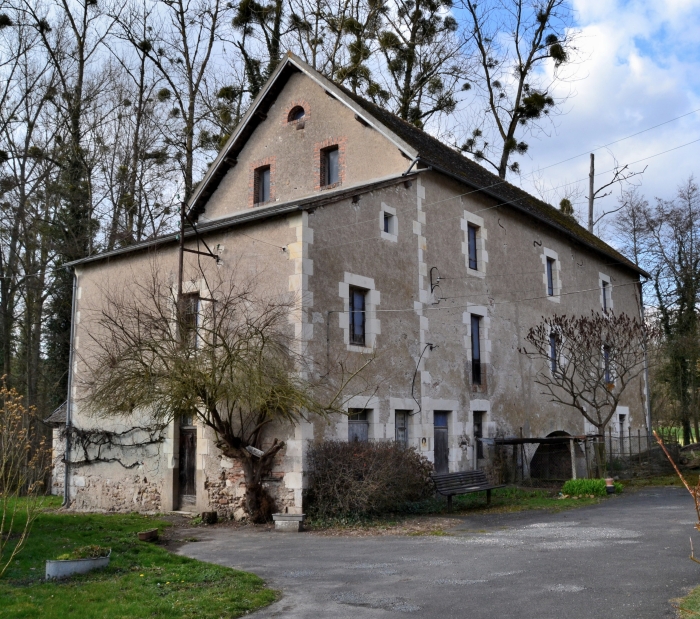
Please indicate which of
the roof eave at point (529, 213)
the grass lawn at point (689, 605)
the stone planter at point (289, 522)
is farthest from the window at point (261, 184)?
the grass lawn at point (689, 605)

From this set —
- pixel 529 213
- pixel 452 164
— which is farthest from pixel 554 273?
pixel 452 164

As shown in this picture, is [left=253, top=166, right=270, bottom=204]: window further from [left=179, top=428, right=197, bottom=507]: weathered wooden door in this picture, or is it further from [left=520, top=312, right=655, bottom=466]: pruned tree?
[left=520, top=312, right=655, bottom=466]: pruned tree

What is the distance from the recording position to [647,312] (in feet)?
111

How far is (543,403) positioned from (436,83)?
13.1m

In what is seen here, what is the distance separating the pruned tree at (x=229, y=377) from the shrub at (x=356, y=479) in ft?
2.66

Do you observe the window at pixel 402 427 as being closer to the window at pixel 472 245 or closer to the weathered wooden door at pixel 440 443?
the weathered wooden door at pixel 440 443

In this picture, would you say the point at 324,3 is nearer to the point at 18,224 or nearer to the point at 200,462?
the point at 18,224

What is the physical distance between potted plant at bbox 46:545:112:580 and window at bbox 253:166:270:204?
42.7 feet

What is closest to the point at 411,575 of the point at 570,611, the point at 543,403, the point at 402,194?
the point at 570,611

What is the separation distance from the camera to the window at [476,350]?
1923 cm

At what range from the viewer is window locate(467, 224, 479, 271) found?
65.1 feet

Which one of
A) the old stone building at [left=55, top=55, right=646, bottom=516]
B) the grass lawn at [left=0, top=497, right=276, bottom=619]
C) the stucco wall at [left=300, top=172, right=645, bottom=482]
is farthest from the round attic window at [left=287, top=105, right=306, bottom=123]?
the grass lawn at [left=0, top=497, right=276, bottom=619]

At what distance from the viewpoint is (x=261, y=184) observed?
69.1ft

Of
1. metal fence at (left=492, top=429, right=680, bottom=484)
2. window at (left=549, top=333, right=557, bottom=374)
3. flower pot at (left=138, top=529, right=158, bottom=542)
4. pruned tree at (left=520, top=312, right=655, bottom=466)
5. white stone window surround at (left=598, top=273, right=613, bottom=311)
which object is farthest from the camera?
white stone window surround at (left=598, top=273, right=613, bottom=311)
